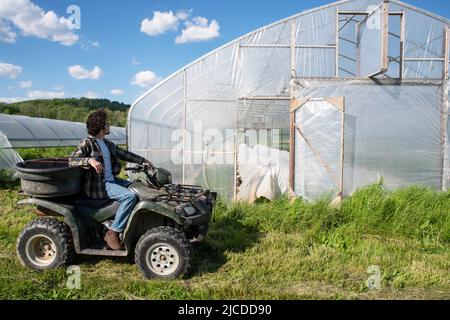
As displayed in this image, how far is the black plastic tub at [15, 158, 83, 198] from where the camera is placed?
4.04 metres

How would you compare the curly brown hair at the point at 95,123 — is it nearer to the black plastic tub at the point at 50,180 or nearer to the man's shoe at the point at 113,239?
the black plastic tub at the point at 50,180

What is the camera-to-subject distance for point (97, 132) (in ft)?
14.6

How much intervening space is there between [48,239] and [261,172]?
4247 millimetres

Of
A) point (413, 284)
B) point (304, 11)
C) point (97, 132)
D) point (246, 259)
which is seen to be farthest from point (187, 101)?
point (413, 284)

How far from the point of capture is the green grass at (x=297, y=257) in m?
3.80

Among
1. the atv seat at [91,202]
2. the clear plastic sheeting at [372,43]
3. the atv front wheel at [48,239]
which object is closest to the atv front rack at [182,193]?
the atv seat at [91,202]

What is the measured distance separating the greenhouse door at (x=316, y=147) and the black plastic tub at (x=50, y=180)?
4.11 metres

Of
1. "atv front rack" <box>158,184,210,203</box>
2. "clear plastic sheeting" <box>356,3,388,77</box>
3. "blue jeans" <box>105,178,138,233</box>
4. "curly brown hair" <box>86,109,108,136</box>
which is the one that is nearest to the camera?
"blue jeans" <box>105,178,138,233</box>

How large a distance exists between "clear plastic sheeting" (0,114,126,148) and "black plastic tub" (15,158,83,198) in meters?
9.25

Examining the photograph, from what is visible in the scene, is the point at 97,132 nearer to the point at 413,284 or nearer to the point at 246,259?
the point at 246,259

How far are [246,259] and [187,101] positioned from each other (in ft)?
13.6

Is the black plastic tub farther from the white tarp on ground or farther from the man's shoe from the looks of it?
the white tarp on ground

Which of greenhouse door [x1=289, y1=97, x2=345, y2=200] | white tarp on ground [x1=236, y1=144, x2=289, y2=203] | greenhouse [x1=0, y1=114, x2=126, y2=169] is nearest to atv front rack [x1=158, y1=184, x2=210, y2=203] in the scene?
white tarp on ground [x1=236, y1=144, x2=289, y2=203]

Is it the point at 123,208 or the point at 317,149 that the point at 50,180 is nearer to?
the point at 123,208
